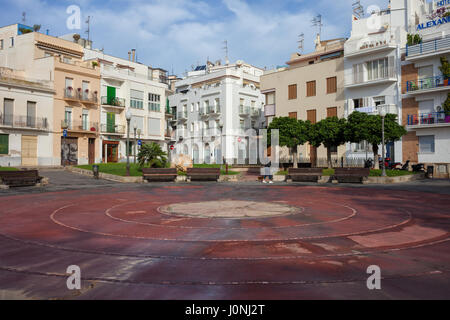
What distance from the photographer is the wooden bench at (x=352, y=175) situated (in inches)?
871

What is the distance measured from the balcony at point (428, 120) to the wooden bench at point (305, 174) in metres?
12.8

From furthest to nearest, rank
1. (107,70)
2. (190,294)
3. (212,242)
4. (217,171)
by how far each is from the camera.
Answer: (107,70), (217,171), (212,242), (190,294)

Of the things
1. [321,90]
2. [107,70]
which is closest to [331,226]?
[321,90]

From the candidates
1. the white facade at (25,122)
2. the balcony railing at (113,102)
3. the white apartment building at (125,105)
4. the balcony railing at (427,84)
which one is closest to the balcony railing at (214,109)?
the white apartment building at (125,105)

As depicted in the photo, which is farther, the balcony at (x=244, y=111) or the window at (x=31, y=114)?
the balcony at (x=244, y=111)

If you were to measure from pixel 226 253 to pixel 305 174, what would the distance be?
1907 cm

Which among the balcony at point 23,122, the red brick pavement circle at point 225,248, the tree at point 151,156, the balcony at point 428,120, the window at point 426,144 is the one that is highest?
the balcony at point 23,122

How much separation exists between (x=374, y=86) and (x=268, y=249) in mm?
32345

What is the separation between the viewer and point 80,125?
41.8 metres

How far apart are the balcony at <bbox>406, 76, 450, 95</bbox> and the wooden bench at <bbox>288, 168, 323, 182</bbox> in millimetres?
13848

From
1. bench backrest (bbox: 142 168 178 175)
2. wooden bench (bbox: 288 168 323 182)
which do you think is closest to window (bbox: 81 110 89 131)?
bench backrest (bbox: 142 168 178 175)

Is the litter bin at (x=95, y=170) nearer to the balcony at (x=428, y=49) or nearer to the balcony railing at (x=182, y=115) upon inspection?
the balcony at (x=428, y=49)
